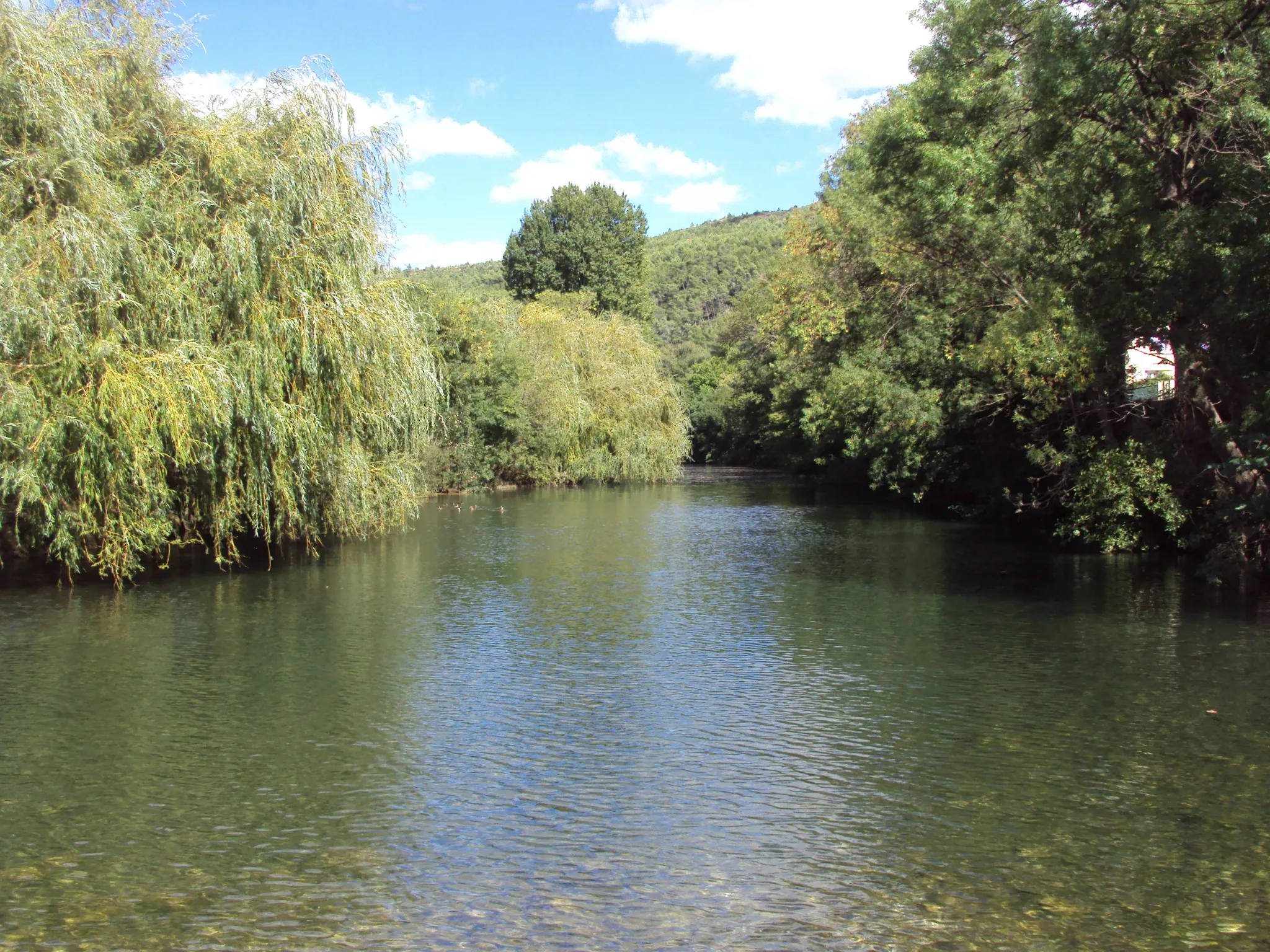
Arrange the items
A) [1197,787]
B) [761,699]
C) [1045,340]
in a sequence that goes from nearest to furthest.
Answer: [1197,787] → [761,699] → [1045,340]

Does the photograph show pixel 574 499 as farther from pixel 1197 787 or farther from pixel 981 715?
pixel 1197 787

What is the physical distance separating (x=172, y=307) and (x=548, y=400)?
24989 mm

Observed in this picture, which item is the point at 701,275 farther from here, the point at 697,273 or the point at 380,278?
the point at 380,278

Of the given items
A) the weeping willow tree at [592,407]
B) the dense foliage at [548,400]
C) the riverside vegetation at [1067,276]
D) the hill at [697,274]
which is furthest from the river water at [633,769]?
the hill at [697,274]

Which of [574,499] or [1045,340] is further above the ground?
[1045,340]

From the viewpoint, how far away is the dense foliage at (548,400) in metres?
37.4

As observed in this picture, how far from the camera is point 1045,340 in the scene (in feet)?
66.2

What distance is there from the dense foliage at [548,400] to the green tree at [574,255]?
56.3 ft

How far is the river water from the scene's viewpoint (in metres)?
6.11

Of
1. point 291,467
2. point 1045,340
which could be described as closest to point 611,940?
point 291,467

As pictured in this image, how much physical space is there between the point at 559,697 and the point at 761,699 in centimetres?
209

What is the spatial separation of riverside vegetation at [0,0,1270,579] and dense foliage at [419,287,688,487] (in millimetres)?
14073

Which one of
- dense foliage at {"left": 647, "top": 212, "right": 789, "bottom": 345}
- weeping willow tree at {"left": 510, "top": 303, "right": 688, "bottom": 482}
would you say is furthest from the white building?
dense foliage at {"left": 647, "top": 212, "right": 789, "bottom": 345}

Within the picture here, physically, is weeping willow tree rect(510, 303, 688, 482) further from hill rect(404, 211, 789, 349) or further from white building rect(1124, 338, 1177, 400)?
hill rect(404, 211, 789, 349)
